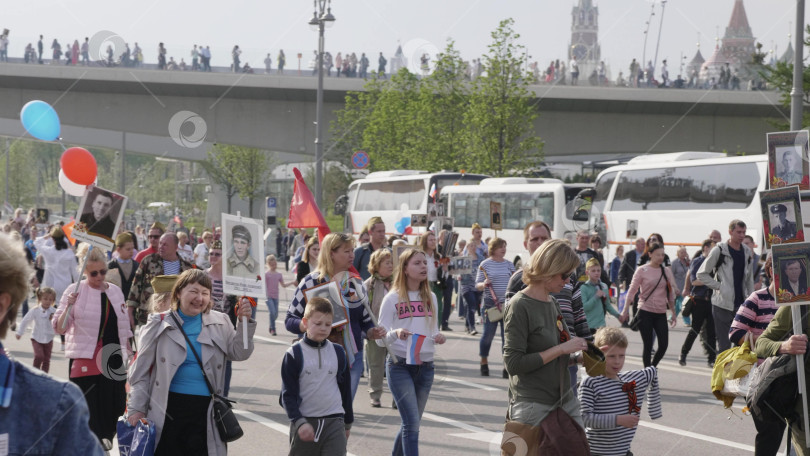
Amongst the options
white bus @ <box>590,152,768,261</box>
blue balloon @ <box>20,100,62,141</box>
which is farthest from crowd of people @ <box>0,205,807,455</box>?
white bus @ <box>590,152,768,261</box>

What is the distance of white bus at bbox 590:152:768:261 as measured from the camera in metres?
26.6

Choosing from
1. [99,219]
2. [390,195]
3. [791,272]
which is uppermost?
[390,195]

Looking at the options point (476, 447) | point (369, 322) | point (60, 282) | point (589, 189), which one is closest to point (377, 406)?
point (476, 447)

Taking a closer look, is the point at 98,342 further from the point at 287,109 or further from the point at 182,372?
the point at 287,109

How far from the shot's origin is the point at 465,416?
10258 millimetres

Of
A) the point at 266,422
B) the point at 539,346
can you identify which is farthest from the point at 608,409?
the point at 266,422

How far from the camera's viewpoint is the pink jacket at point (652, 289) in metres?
12.9

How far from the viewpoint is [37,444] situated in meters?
2.43

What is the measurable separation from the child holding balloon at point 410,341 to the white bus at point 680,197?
17.5m

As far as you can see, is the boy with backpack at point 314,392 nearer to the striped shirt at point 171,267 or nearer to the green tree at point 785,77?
the striped shirt at point 171,267

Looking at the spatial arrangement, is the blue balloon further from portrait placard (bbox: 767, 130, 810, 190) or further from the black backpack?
the black backpack

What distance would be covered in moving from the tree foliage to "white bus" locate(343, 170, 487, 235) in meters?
2.59

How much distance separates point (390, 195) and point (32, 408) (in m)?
36.7

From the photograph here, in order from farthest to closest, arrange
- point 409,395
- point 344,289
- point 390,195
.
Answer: point 390,195, point 344,289, point 409,395
